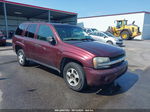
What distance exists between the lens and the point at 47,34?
392 cm

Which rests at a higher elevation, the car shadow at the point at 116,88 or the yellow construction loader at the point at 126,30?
the yellow construction loader at the point at 126,30

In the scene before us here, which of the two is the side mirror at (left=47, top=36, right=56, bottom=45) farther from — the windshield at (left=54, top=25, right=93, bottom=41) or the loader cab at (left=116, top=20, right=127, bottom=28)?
the loader cab at (left=116, top=20, right=127, bottom=28)

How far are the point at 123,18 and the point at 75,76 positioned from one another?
26.0m

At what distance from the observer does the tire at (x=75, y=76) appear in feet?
9.96

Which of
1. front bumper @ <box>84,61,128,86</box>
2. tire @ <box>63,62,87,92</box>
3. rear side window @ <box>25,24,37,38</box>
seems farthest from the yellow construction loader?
tire @ <box>63,62,87,92</box>

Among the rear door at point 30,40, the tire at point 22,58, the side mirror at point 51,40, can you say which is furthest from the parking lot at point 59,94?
the side mirror at point 51,40

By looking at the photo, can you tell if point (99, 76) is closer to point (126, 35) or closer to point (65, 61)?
point (65, 61)

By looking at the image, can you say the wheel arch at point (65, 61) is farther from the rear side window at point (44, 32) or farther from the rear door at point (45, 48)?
the rear side window at point (44, 32)

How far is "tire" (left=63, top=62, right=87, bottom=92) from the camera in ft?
9.96

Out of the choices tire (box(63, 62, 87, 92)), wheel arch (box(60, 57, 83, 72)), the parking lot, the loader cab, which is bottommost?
the parking lot

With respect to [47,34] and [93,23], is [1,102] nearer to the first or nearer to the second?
[47,34]

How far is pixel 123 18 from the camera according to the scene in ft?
83.1

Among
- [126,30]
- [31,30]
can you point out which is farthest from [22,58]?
[126,30]

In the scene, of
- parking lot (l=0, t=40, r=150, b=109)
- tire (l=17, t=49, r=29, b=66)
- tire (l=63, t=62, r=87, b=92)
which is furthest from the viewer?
tire (l=17, t=49, r=29, b=66)
